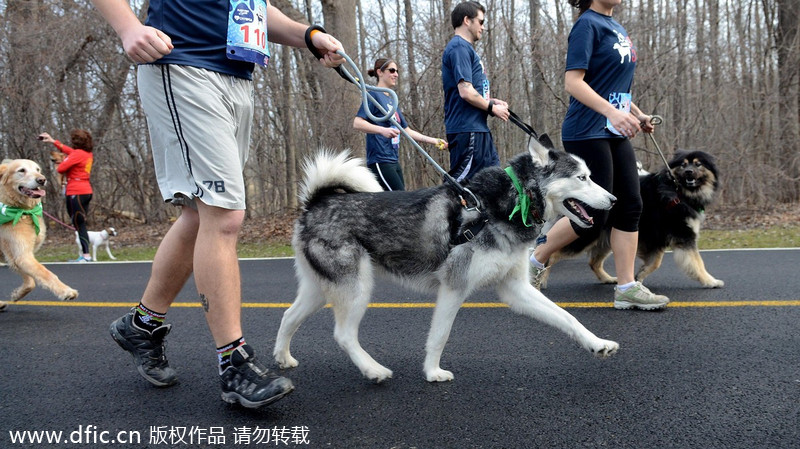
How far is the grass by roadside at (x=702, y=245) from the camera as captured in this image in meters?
8.22

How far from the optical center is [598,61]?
4.29 m

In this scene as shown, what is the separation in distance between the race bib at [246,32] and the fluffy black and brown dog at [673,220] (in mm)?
3520

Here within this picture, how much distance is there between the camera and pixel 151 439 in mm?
2436

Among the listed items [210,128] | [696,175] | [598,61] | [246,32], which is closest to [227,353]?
[210,128]

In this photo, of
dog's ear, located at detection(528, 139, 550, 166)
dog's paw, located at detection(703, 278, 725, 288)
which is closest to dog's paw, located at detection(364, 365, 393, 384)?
dog's ear, located at detection(528, 139, 550, 166)

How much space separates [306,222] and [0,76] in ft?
47.6

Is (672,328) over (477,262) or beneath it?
beneath

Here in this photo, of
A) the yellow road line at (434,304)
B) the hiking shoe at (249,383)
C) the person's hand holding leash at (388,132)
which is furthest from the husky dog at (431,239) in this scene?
the person's hand holding leash at (388,132)

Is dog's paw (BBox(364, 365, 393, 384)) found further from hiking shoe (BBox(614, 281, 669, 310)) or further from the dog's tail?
hiking shoe (BBox(614, 281, 669, 310))

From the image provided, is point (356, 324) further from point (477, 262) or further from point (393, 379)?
point (477, 262)

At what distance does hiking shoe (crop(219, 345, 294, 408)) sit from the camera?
2.55 metres

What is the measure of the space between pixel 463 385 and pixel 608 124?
7.99ft

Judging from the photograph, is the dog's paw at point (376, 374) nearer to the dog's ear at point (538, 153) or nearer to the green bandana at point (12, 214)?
the dog's ear at point (538, 153)

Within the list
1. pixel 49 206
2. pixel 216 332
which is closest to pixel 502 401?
pixel 216 332
